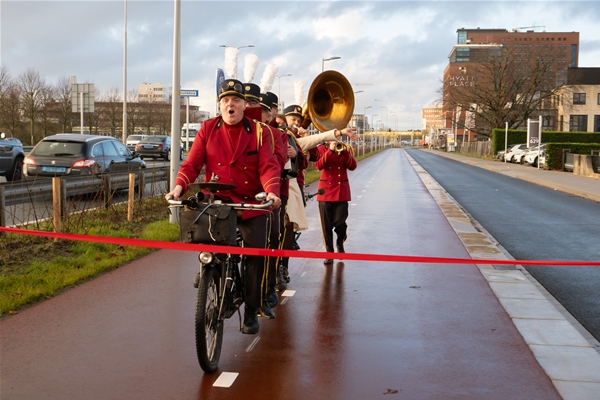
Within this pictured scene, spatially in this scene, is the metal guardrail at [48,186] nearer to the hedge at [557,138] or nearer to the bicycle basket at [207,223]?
the bicycle basket at [207,223]

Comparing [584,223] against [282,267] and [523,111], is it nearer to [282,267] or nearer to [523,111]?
[282,267]

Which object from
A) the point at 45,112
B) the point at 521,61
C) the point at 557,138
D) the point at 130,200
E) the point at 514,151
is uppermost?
the point at 521,61

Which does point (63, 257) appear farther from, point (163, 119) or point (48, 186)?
point (163, 119)

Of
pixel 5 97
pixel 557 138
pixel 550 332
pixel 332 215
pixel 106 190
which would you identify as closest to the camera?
pixel 550 332

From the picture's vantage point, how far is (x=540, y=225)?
14.2 meters

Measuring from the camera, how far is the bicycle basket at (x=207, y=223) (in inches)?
178

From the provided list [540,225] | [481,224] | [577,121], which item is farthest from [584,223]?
[577,121]

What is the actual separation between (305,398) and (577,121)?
97455 mm

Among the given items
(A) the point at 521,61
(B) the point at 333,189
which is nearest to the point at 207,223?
(B) the point at 333,189

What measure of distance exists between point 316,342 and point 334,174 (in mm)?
3971

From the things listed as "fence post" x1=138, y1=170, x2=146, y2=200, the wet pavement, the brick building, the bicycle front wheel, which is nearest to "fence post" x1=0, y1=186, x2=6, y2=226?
the wet pavement

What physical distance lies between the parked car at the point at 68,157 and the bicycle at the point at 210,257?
12.5 metres

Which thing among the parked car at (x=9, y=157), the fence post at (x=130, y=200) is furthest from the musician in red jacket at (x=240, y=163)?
the parked car at (x=9, y=157)

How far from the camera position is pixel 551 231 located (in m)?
13.2
